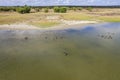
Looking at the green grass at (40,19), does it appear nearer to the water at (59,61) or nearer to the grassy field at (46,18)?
the grassy field at (46,18)

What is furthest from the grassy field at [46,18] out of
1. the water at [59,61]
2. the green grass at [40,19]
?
the water at [59,61]

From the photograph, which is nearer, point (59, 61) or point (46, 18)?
point (59, 61)

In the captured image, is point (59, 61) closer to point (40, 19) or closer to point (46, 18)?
point (40, 19)

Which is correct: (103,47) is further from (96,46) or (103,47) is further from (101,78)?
(101,78)

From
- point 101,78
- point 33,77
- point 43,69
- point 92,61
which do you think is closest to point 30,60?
point 43,69

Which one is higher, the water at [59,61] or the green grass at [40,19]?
the water at [59,61]

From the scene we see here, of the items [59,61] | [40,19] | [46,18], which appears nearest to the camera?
[59,61]

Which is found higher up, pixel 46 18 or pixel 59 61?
pixel 59 61

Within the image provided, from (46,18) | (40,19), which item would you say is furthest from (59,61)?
(46,18)

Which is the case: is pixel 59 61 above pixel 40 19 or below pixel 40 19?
above

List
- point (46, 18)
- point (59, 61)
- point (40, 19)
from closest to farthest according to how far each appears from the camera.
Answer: point (59, 61) < point (40, 19) < point (46, 18)

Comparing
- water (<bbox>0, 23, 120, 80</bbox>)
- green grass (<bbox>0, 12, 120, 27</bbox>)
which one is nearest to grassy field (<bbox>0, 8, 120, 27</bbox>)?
green grass (<bbox>0, 12, 120, 27</bbox>)
